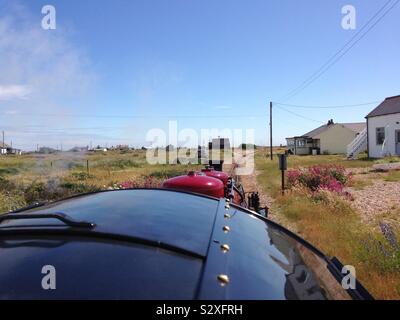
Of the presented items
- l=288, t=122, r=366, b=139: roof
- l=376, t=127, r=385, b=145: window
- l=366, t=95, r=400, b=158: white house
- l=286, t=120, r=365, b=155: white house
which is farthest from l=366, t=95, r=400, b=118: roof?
l=288, t=122, r=366, b=139: roof

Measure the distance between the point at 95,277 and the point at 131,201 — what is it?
4.08 ft

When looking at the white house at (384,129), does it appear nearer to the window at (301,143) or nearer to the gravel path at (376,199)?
the gravel path at (376,199)

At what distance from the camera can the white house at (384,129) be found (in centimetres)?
3142

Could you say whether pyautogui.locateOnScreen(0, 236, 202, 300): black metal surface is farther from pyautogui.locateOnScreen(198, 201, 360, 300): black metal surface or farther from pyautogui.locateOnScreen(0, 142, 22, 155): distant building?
pyautogui.locateOnScreen(0, 142, 22, 155): distant building

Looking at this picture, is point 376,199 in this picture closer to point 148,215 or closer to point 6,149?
point 148,215

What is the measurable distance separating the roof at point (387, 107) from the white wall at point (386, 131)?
36 cm

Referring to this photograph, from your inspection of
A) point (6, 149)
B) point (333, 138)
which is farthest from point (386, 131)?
point (6, 149)

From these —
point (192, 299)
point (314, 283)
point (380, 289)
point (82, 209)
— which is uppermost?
point (82, 209)

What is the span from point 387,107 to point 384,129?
2.36 m

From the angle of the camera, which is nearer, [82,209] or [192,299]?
[192,299]

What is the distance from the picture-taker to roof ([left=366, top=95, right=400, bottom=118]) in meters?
32.2

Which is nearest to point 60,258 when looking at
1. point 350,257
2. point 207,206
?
point 207,206

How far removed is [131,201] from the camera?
261cm
